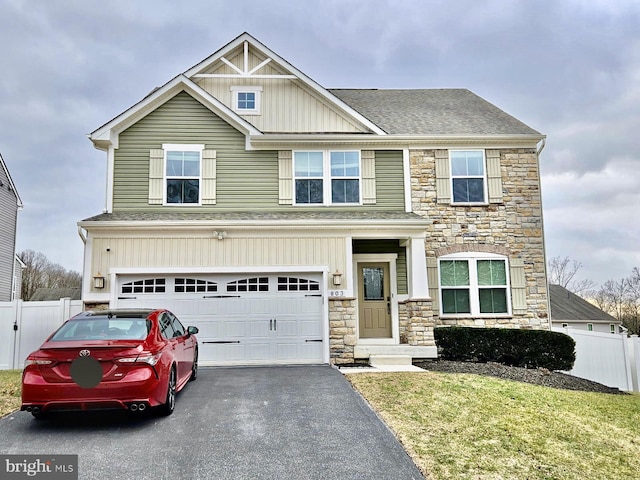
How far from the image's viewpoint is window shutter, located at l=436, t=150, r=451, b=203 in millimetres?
13141

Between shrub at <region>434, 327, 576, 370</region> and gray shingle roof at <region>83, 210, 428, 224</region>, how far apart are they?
3058 mm

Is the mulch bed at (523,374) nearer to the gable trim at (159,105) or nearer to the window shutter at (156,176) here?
the gable trim at (159,105)

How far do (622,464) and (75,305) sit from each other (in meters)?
11.1

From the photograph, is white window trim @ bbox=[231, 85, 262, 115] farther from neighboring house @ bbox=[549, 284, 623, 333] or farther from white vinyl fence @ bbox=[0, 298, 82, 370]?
neighboring house @ bbox=[549, 284, 623, 333]

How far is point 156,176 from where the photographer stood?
12312mm

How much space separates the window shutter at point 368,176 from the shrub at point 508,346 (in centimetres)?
395

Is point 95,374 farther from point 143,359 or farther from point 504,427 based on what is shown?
point 504,427

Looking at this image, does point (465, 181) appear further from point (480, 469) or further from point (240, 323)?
point (480, 469)

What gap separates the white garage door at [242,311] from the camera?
35.7 ft

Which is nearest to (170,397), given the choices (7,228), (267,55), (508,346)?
(508,346)

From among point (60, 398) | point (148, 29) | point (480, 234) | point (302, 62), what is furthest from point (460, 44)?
point (60, 398)

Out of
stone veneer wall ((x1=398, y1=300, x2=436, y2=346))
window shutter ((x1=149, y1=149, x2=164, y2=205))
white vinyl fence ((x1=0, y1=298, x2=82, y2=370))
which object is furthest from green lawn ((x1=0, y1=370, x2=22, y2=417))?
stone veneer wall ((x1=398, y1=300, x2=436, y2=346))

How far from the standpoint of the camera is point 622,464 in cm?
487

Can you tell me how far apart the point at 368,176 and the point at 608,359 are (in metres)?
7.34
